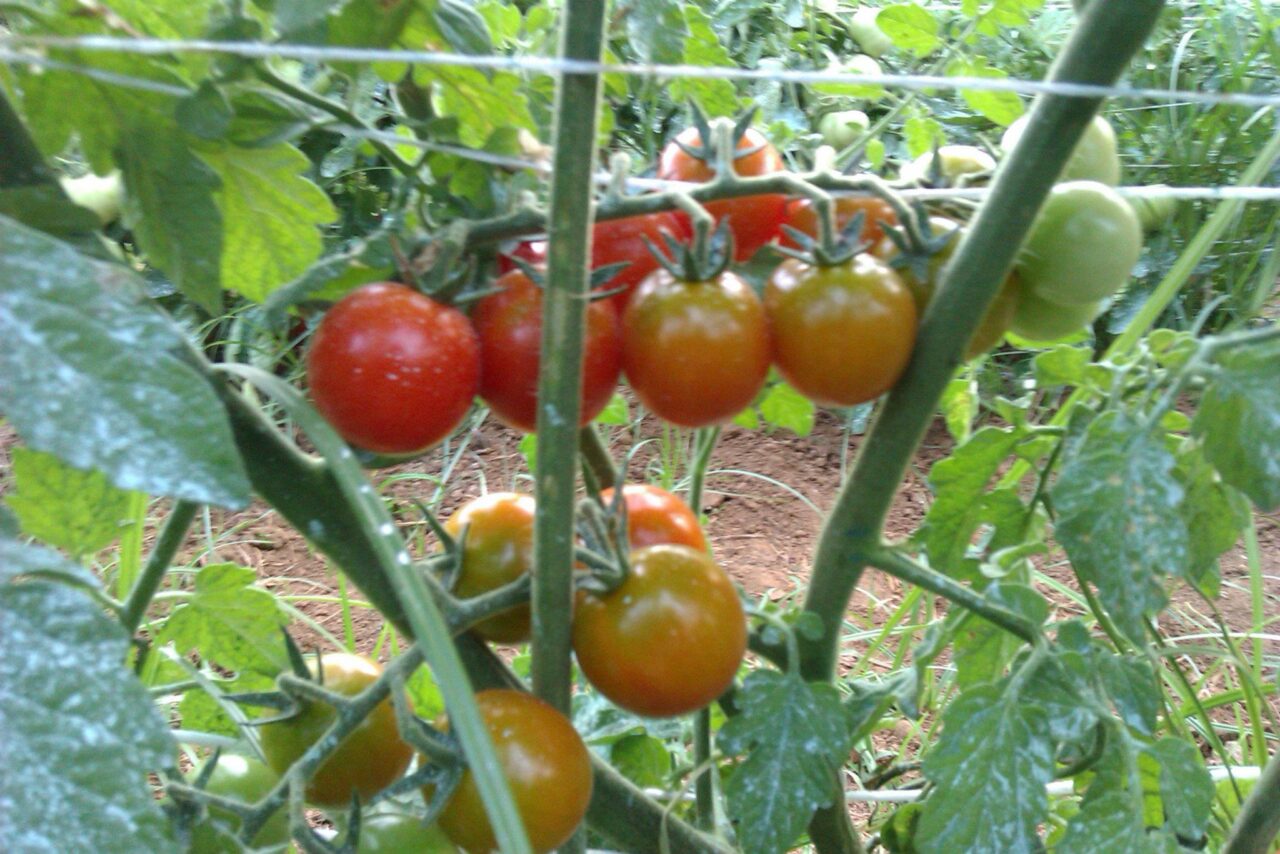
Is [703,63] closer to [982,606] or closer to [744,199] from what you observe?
[744,199]

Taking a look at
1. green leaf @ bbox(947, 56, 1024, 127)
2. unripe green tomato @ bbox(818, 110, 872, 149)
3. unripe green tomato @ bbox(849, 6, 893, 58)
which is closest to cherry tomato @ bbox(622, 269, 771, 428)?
green leaf @ bbox(947, 56, 1024, 127)

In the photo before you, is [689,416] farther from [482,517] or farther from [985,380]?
[985,380]

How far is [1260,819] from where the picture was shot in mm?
576

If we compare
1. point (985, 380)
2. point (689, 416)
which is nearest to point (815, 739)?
point (689, 416)

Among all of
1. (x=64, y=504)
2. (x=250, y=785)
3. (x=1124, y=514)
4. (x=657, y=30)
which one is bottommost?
(x=250, y=785)

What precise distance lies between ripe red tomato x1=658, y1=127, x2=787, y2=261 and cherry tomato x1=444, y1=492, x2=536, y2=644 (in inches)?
6.4

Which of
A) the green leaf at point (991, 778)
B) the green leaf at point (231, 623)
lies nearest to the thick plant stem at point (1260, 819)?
the green leaf at point (991, 778)

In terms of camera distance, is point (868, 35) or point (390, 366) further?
point (868, 35)

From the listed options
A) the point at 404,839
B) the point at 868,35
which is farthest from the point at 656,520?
the point at 868,35

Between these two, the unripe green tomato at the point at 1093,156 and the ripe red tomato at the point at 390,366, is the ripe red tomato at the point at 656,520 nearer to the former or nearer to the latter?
the ripe red tomato at the point at 390,366

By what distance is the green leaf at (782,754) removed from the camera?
52cm

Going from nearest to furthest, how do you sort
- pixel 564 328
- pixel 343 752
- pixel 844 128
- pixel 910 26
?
pixel 564 328 → pixel 343 752 → pixel 910 26 → pixel 844 128

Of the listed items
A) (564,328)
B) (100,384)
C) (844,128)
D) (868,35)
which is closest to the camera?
(100,384)

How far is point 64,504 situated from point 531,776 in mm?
270
